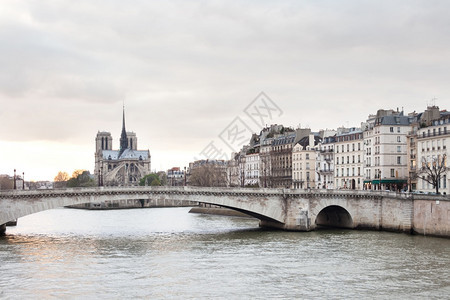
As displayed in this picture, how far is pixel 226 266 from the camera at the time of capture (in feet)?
115

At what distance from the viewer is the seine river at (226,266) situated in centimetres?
2864

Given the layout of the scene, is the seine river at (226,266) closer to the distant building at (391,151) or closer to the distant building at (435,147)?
the distant building at (435,147)

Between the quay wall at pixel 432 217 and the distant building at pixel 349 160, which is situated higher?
the distant building at pixel 349 160

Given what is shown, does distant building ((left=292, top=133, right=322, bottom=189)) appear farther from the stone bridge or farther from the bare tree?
the stone bridge

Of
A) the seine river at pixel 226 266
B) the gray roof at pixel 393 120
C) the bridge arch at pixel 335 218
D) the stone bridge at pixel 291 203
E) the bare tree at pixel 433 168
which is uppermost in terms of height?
the gray roof at pixel 393 120

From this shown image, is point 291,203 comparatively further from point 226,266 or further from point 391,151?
point 226,266

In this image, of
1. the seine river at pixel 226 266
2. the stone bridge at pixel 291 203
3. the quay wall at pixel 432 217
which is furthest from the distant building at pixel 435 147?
the seine river at pixel 226 266

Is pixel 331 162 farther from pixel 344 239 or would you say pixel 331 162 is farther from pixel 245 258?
pixel 245 258

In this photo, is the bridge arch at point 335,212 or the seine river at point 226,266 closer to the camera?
the seine river at point 226,266

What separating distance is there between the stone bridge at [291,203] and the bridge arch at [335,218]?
0.30ft

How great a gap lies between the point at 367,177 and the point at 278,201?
22647mm

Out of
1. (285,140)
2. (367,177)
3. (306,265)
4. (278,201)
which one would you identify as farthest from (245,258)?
(285,140)

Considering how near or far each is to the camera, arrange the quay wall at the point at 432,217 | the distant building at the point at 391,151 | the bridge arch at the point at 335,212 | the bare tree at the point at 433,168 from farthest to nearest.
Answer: the distant building at the point at 391,151 → the bare tree at the point at 433,168 → the bridge arch at the point at 335,212 → the quay wall at the point at 432,217

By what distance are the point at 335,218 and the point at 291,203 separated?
7.68 metres
